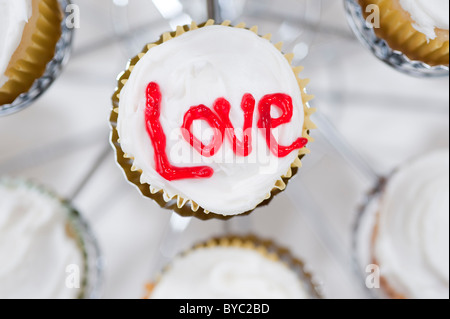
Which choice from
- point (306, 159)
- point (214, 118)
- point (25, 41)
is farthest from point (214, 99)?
point (306, 159)

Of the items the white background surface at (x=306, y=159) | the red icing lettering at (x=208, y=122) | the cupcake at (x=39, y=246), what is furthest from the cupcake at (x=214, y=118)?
the white background surface at (x=306, y=159)

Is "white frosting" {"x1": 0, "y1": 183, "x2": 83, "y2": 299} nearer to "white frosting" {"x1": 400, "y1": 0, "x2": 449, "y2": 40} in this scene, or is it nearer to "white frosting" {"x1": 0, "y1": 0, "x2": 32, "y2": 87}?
"white frosting" {"x1": 0, "y1": 0, "x2": 32, "y2": 87}

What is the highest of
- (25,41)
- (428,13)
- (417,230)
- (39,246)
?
(25,41)

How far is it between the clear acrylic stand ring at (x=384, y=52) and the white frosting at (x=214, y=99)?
0.94 feet

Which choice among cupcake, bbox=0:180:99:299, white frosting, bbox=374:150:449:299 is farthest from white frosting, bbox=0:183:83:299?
white frosting, bbox=374:150:449:299

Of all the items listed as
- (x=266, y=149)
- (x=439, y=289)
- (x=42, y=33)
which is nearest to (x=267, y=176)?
(x=266, y=149)

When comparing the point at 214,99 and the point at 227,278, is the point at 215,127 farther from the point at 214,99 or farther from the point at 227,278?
the point at 227,278

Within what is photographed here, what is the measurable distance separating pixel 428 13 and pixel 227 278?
29.9 inches

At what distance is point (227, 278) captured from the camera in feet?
4.04

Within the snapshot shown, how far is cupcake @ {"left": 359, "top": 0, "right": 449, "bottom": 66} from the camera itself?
102cm

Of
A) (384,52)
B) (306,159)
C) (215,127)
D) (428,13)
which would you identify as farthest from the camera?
(306,159)

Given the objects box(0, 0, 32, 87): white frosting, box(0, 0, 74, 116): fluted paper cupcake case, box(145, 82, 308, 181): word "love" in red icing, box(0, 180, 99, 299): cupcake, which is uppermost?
box(0, 0, 32, 87): white frosting

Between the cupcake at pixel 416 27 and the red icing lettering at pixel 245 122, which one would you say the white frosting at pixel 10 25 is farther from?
the cupcake at pixel 416 27

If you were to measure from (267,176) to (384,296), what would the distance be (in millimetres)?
660
